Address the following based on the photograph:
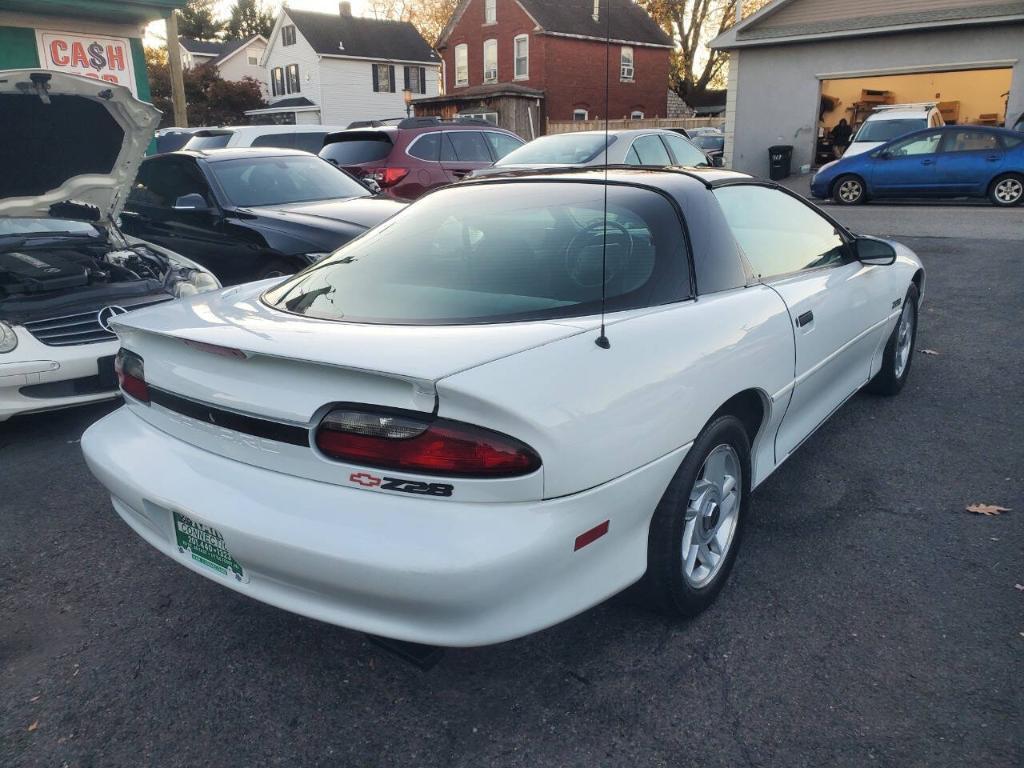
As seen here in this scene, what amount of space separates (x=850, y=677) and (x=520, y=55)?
4074cm

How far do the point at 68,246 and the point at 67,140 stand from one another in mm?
750

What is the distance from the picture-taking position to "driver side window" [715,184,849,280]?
346cm

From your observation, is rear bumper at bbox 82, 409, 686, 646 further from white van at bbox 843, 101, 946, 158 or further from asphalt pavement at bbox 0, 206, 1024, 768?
white van at bbox 843, 101, 946, 158

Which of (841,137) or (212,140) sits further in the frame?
(841,137)

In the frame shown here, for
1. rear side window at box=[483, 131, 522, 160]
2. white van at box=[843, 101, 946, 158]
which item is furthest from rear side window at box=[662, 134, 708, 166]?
white van at box=[843, 101, 946, 158]

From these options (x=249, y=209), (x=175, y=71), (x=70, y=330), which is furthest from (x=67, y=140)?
(x=175, y=71)

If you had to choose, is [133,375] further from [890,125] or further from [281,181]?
[890,125]

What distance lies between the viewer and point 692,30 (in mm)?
47625

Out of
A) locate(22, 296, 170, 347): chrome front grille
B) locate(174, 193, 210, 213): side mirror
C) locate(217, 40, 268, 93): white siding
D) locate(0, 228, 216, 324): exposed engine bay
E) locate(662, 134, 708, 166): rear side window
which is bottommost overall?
locate(22, 296, 170, 347): chrome front grille

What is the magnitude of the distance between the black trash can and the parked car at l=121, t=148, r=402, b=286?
622 inches

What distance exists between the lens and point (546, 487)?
2.08 meters

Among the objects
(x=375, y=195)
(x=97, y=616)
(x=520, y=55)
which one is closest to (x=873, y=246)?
(x=97, y=616)

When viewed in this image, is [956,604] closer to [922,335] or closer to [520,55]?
[922,335]

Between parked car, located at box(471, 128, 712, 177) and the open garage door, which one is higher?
the open garage door
